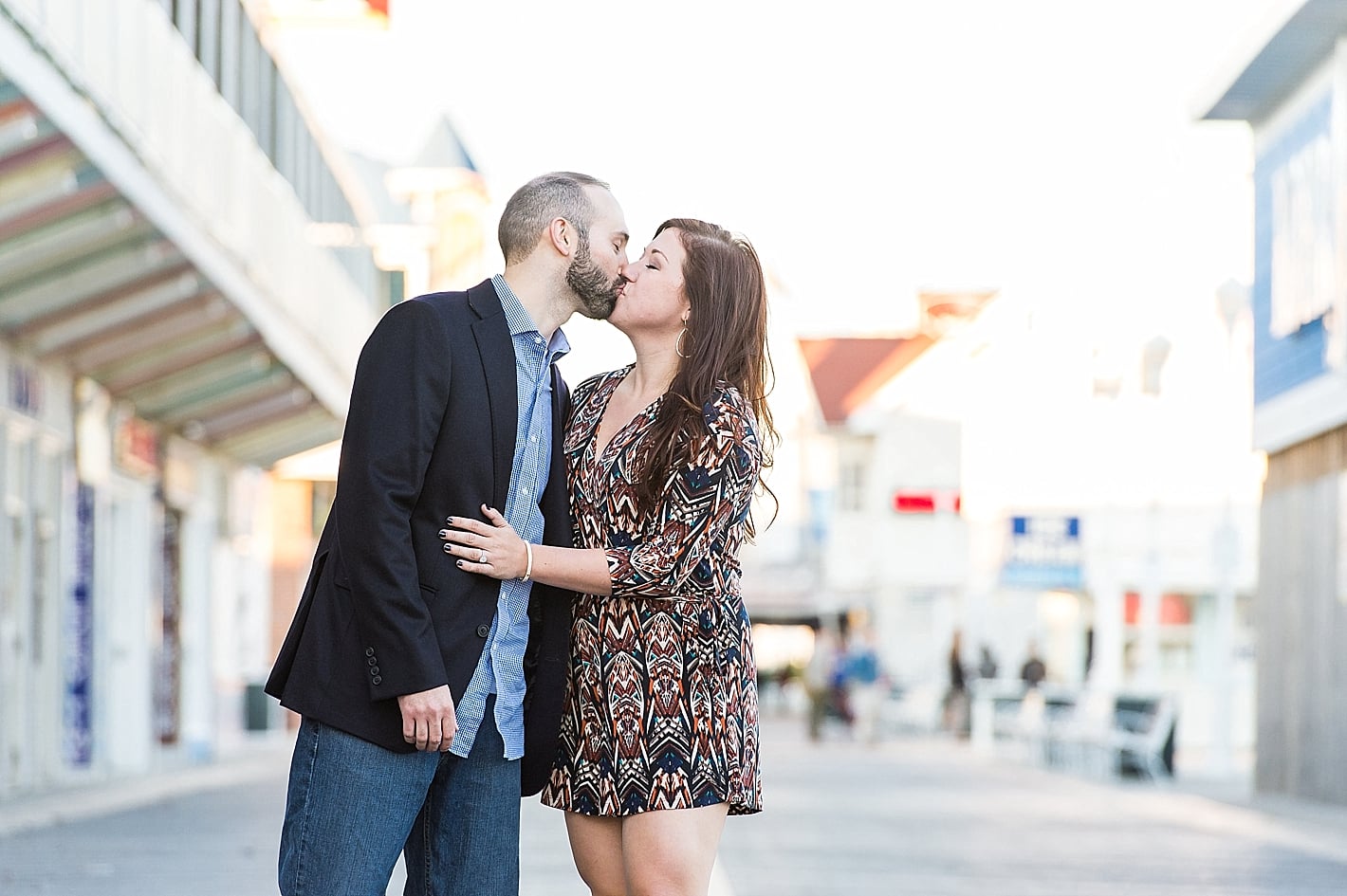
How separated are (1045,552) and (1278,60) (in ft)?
49.4

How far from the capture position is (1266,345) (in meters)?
18.3

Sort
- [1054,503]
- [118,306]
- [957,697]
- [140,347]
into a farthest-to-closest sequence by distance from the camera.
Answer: [1054,503]
[957,697]
[140,347]
[118,306]

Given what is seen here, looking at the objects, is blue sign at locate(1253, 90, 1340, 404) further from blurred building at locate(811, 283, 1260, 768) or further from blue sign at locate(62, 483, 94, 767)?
blue sign at locate(62, 483, 94, 767)

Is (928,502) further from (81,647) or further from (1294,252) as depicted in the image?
(81,647)

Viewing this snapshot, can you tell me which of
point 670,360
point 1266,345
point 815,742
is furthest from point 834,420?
point 670,360

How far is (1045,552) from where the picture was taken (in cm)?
3105

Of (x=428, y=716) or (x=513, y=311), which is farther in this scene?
(x=513, y=311)

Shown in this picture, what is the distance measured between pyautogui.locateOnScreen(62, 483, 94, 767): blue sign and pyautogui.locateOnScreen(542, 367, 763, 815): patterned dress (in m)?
12.8

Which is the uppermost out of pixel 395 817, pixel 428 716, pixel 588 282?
pixel 588 282

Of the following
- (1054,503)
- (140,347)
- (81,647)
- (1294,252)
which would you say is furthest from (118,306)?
(1054,503)

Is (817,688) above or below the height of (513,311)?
below

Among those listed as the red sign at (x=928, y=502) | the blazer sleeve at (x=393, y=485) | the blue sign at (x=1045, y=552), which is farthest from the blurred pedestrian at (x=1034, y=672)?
the blazer sleeve at (x=393, y=485)

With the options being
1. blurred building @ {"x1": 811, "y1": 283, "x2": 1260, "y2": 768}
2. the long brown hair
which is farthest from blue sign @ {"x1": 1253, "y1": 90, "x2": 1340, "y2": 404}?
the long brown hair

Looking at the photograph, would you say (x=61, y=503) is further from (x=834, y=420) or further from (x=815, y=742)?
(x=834, y=420)
